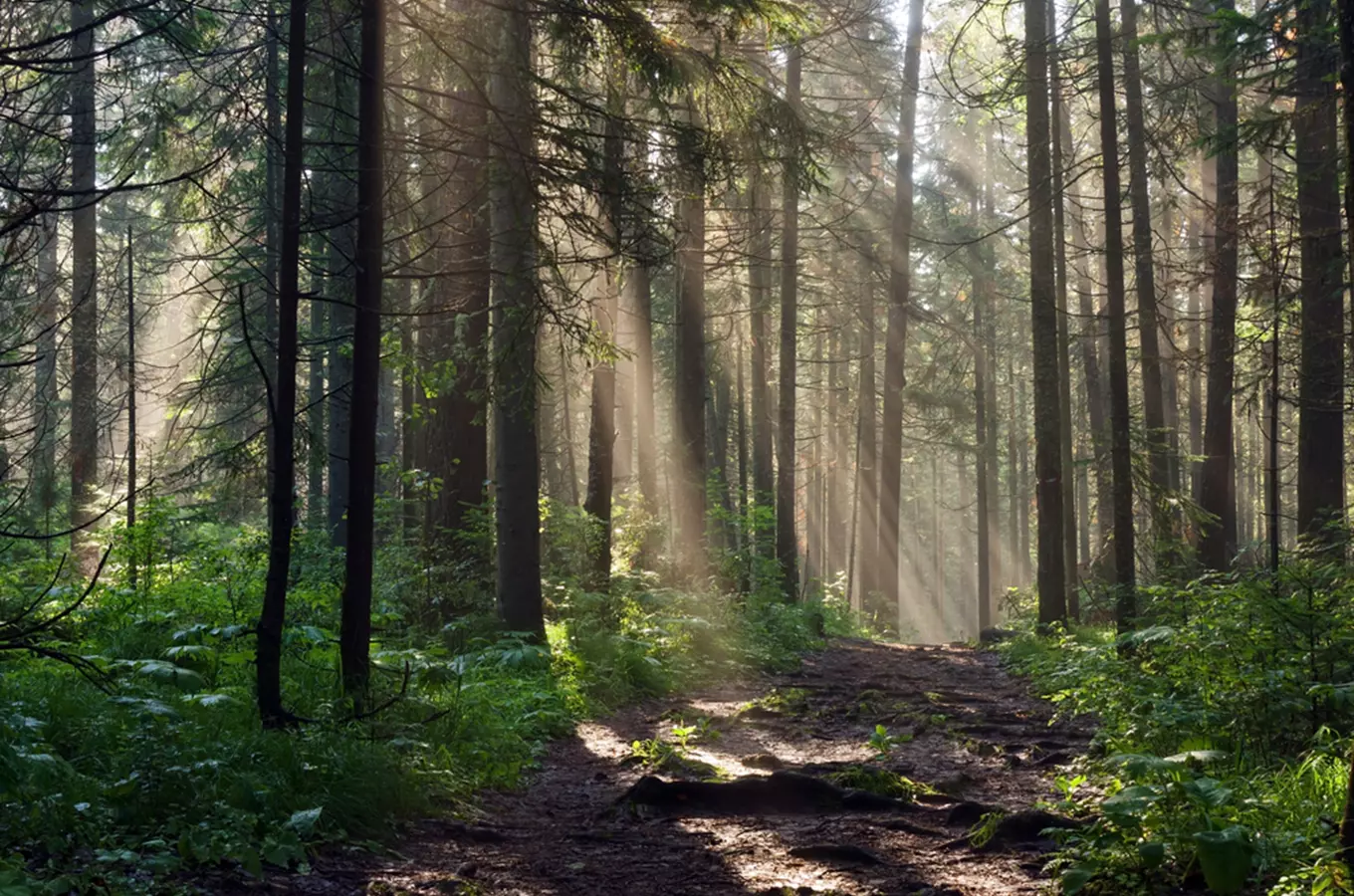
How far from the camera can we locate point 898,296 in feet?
80.0

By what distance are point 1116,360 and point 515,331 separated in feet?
23.9

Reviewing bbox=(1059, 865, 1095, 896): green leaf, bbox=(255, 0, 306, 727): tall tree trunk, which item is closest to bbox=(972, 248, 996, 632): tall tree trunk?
bbox=(255, 0, 306, 727): tall tree trunk

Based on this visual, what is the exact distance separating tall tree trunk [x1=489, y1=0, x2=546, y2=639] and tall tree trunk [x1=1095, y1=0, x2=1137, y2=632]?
6.60 m

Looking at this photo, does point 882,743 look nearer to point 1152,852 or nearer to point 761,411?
point 1152,852

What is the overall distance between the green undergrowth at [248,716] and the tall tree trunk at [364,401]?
0.21 meters

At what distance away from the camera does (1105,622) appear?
17.7 m

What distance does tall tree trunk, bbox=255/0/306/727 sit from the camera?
20.9ft

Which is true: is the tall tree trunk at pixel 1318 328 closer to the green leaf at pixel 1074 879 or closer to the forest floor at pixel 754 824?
the forest floor at pixel 754 824

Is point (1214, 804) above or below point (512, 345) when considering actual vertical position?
below

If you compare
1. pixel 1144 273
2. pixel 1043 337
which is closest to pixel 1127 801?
pixel 1043 337

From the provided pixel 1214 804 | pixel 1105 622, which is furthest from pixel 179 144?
pixel 1105 622

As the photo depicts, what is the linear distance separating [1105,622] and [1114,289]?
720 centimetres

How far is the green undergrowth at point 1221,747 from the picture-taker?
429cm

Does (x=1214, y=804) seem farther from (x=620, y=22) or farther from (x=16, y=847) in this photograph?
(x=620, y=22)
